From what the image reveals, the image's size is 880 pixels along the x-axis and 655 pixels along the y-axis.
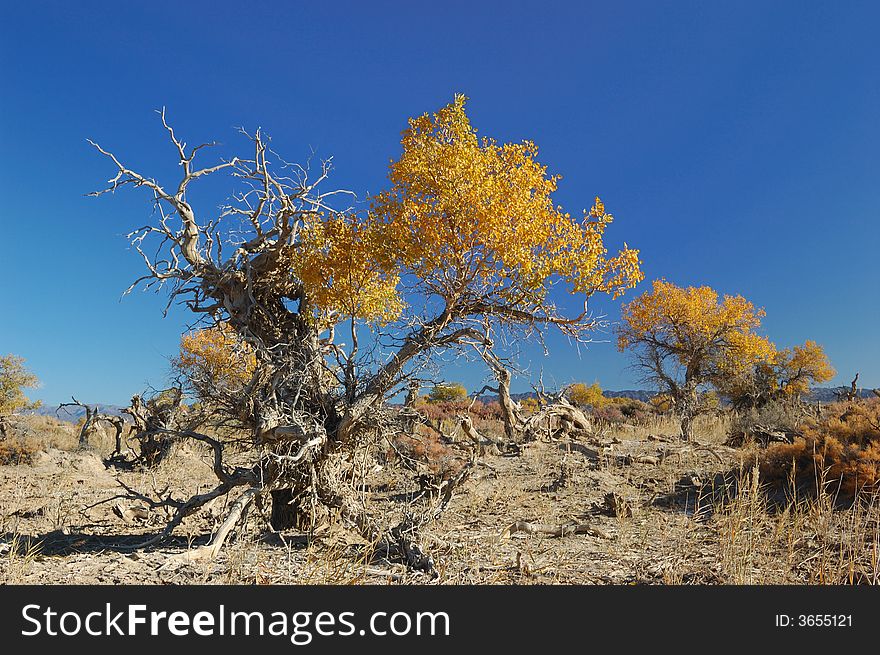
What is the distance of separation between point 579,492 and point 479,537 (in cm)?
423

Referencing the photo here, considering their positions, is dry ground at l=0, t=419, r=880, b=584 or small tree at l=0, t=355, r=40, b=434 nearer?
dry ground at l=0, t=419, r=880, b=584

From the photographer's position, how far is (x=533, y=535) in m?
8.60

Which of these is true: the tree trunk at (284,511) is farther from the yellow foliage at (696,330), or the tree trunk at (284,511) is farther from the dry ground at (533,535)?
the yellow foliage at (696,330)

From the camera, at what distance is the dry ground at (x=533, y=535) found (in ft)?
19.9

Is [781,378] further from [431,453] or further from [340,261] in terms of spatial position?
[340,261]

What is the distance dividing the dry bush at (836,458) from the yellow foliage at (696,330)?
550 inches

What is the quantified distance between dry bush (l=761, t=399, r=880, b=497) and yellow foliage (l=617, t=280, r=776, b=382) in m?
14.0

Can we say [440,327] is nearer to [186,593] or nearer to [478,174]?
[478,174]

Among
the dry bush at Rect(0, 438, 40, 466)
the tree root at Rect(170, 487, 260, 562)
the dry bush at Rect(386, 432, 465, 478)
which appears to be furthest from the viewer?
the dry bush at Rect(0, 438, 40, 466)

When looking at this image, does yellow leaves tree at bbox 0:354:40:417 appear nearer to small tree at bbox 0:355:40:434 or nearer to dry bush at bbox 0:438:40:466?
small tree at bbox 0:355:40:434

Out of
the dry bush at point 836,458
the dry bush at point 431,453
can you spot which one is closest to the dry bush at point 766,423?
the dry bush at point 836,458

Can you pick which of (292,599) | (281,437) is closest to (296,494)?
(281,437)

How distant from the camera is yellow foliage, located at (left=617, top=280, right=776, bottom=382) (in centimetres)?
2748

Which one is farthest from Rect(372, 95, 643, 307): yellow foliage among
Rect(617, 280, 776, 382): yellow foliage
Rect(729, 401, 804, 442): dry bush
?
Rect(617, 280, 776, 382): yellow foliage
